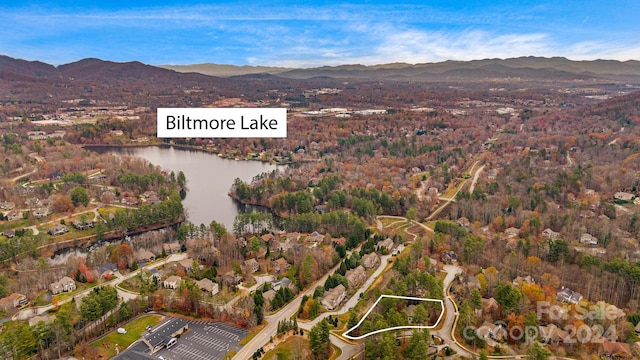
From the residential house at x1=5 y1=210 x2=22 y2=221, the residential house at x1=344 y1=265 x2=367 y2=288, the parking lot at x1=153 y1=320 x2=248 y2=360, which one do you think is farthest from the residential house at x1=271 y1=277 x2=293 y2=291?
the residential house at x1=5 y1=210 x2=22 y2=221

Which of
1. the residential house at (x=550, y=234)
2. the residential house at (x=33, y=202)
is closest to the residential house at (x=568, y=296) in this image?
the residential house at (x=550, y=234)

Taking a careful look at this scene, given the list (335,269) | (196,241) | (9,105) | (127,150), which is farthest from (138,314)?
(9,105)

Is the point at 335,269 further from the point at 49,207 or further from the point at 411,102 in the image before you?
the point at 411,102

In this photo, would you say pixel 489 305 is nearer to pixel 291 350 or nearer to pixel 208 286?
pixel 291 350

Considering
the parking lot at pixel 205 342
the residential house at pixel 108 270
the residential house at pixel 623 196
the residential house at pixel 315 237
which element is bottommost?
the parking lot at pixel 205 342

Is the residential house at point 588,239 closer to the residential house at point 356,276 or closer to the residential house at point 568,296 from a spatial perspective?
the residential house at point 568,296

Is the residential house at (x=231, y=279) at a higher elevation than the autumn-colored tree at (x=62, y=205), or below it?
below
